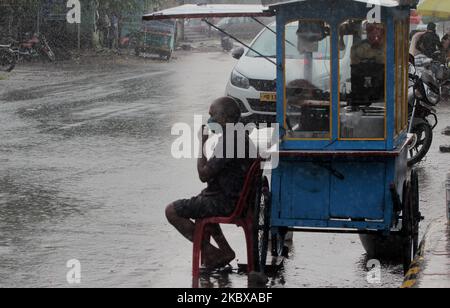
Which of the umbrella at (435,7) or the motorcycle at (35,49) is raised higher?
the umbrella at (435,7)

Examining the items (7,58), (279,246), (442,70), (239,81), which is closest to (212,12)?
(279,246)

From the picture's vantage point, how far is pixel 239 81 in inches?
648

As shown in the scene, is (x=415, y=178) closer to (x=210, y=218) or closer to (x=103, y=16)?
(x=210, y=218)

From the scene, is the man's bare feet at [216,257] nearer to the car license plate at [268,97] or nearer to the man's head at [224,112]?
the man's head at [224,112]

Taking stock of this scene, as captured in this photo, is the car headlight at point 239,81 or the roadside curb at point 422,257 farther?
the car headlight at point 239,81

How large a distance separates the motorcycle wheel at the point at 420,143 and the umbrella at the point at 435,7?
11490 mm

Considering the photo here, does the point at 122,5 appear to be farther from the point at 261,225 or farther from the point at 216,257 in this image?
the point at 261,225

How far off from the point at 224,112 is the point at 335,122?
783mm

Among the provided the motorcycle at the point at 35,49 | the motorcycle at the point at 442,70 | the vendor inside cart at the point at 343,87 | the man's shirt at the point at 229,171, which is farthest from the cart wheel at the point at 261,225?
the motorcycle at the point at 35,49

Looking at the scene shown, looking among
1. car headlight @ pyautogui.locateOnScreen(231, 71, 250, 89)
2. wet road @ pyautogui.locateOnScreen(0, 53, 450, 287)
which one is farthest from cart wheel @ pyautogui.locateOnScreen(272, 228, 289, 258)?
car headlight @ pyautogui.locateOnScreen(231, 71, 250, 89)

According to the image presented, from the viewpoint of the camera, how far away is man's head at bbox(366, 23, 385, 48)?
7375 mm

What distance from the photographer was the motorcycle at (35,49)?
32.9 metres

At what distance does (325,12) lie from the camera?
736 cm

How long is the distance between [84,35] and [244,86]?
2106cm
